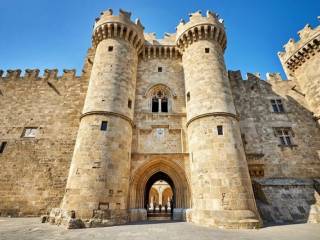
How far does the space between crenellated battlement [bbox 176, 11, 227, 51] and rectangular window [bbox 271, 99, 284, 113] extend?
17.9ft

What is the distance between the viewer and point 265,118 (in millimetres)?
12461

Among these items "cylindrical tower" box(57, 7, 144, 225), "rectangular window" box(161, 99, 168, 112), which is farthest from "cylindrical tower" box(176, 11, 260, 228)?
"cylindrical tower" box(57, 7, 144, 225)

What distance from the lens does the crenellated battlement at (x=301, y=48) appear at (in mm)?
13133

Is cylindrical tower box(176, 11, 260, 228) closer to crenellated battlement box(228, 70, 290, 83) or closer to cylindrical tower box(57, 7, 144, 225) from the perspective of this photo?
crenellated battlement box(228, 70, 290, 83)

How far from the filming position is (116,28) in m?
12.1

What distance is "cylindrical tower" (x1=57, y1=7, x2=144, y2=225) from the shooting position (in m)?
8.01

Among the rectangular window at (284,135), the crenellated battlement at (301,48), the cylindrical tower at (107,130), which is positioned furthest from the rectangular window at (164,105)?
the crenellated battlement at (301,48)

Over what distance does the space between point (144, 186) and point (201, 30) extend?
10546 mm

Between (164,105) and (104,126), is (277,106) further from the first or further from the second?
(104,126)

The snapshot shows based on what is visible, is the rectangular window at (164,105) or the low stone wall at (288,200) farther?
the rectangular window at (164,105)

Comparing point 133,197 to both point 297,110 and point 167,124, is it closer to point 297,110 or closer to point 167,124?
point 167,124

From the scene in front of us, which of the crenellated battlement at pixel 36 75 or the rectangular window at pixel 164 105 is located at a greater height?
the crenellated battlement at pixel 36 75

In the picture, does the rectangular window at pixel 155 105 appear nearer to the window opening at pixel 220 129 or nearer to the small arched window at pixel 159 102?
the small arched window at pixel 159 102

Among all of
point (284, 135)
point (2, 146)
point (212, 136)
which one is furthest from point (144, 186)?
point (284, 135)
